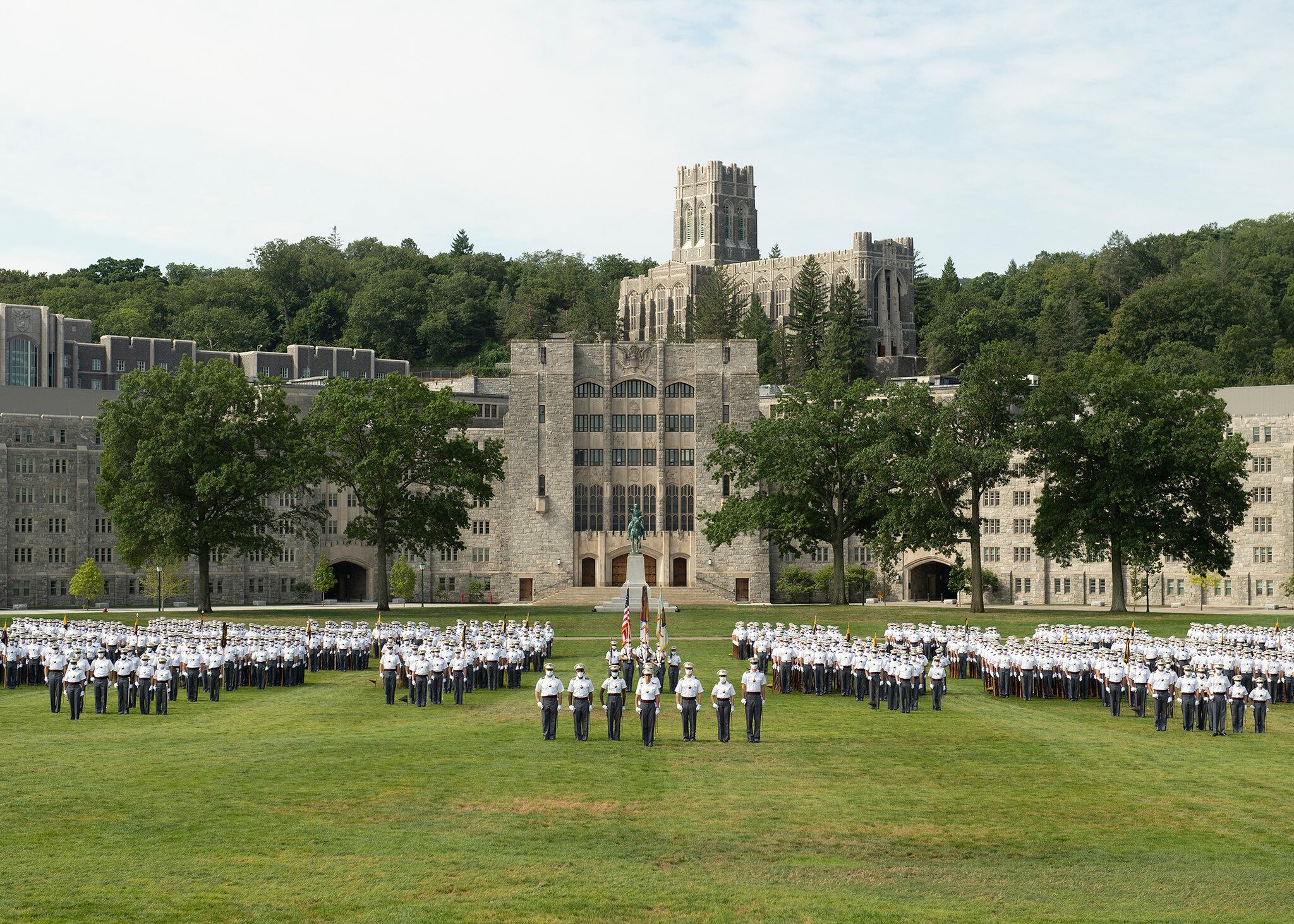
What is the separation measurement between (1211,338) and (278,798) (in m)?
144

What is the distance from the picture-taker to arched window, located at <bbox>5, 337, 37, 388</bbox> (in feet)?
449

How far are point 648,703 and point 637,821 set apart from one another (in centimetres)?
740

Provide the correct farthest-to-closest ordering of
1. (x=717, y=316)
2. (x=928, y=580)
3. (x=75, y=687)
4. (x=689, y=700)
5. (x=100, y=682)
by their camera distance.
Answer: (x=717, y=316) < (x=928, y=580) < (x=100, y=682) < (x=75, y=687) < (x=689, y=700)

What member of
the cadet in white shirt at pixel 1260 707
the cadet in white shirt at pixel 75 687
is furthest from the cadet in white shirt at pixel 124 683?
the cadet in white shirt at pixel 1260 707

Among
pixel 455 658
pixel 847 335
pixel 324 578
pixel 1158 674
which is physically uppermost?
pixel 847 335

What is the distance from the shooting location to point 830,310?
17975cm

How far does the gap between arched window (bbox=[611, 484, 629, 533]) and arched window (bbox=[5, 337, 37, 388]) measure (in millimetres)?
64132

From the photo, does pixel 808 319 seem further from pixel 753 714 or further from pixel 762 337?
pixel 753 714

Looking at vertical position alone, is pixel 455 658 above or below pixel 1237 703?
above

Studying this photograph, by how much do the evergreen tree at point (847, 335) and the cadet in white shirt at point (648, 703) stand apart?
12924 cm

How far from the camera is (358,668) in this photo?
167 feet

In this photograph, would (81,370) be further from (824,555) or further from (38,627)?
(38,627)

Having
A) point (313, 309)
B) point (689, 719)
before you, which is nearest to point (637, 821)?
point (689, 719)

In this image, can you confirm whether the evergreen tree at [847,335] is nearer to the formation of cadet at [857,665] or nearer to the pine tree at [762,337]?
the pine tree at [762,337]
